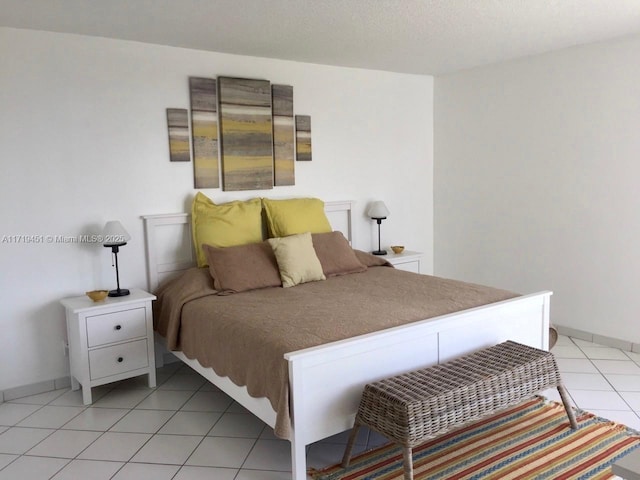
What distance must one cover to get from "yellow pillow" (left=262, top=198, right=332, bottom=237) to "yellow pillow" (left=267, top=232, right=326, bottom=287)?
29cm

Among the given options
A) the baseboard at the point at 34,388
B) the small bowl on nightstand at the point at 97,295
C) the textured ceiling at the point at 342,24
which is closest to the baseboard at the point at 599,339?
the textured ceiling at the point at 342,24

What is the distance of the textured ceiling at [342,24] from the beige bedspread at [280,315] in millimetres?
1612

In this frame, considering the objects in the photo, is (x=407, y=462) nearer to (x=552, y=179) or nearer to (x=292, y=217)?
(x=292, y=217)

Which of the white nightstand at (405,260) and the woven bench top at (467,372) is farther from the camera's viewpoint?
the white nightstand at (405,260)

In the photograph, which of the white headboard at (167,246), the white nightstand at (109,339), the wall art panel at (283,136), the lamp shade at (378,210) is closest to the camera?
the white nightstand at (109,339)

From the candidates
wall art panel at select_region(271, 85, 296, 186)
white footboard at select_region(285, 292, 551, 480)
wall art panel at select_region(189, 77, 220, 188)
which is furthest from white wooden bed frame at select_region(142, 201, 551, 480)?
wall art panel at select_region(271, 85, 296, 186)

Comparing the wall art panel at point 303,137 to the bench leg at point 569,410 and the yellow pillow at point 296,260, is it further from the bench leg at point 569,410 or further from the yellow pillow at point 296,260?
→ the bench leg at point 569,410

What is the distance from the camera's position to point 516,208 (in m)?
4.77

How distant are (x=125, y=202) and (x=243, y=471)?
2.06 metres

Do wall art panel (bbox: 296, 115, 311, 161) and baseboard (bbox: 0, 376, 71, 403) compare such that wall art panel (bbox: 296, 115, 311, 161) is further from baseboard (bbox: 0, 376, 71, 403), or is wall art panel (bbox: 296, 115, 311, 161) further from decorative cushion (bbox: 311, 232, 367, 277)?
baseboard (bbox: 0, 376, 71, 403)

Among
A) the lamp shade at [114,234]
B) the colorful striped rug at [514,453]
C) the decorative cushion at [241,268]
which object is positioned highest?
the lamp shade at [114,234]

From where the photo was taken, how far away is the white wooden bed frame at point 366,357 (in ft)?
7.66

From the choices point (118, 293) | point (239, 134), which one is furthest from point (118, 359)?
point (239, 134)

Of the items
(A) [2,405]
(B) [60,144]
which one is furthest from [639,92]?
(A) [2,405]
